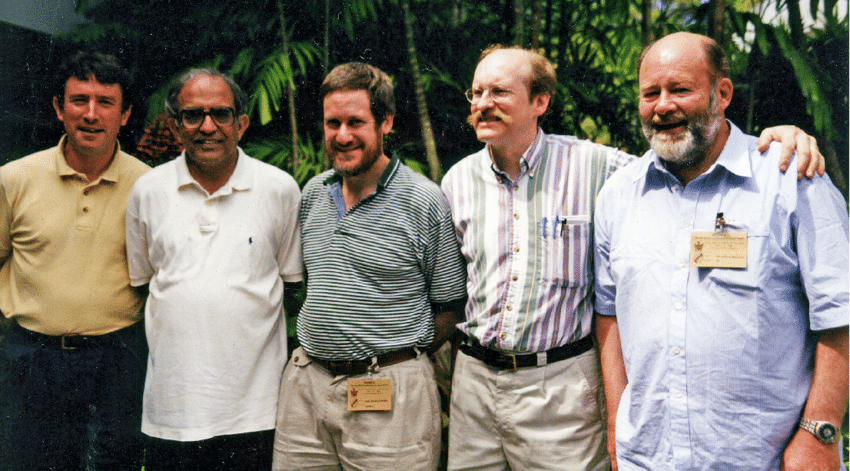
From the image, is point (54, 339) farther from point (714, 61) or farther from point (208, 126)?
point (714, 61)

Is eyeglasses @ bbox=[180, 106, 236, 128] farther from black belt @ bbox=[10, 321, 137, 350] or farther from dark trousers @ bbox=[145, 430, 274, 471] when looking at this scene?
dark trousers @ bbox=[145, 430, 274, 471]

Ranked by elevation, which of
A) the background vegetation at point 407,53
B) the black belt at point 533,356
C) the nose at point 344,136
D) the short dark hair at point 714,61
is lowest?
the black belt at point 533,356

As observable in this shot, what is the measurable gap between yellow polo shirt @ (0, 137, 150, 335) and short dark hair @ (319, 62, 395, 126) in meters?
1.00

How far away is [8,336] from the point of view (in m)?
2.47

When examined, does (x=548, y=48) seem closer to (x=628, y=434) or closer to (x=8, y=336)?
(x=628, y=434)

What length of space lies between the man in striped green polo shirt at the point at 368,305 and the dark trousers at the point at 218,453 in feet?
0.92

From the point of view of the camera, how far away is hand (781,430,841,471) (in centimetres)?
167

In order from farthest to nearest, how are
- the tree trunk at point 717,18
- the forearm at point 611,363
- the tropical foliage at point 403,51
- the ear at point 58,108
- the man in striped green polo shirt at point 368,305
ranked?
the tropical foliage at point 403,51
the tree trunk at point 717,18
the ear at point 58,108
the man in striped green polo shirt at point 368,305
the forearm at point 611,363

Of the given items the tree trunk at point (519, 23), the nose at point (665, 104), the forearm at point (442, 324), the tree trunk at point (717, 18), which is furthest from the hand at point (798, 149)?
the tree trunk at point (519, 23)

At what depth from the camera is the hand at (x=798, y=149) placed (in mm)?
1692

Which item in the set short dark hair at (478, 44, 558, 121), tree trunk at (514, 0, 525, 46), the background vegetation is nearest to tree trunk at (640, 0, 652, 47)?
the background vegetation

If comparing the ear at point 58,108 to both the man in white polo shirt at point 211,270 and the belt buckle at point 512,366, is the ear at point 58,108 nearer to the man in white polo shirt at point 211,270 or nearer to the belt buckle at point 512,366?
the man in white polo shirt at point 211,270

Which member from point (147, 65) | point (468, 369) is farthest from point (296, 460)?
point (147, 65)

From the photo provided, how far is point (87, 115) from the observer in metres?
2.45
